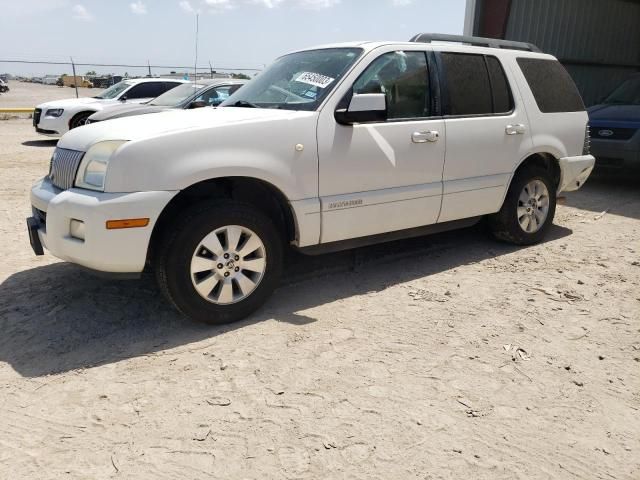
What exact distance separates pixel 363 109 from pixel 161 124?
133 cm

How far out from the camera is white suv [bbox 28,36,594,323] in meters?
3.30

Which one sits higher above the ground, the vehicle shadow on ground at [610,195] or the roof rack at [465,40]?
the roof rack at [465,40]

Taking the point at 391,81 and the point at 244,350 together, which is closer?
the point at 244,350

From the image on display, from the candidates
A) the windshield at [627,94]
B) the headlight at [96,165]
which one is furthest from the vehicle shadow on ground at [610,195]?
the headlight at [96,165]

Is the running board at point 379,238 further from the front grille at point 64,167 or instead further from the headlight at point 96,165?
the front grille at point 64,167

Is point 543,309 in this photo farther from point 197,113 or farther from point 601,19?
point 601,19

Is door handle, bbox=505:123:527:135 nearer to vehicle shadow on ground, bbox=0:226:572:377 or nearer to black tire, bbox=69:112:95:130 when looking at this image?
vehicle shadow on ground, bbox=0:226:572:377

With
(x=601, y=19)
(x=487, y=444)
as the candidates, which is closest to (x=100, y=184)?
(x=487, y=444)

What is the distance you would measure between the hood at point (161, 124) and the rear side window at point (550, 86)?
2.58 m

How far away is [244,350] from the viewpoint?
3.38m

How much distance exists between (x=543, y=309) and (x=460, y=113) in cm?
171

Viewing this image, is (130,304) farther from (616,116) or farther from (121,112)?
(616,116)

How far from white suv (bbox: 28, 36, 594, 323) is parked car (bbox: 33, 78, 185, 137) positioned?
9050 mm

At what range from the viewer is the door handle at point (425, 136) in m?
4.26
